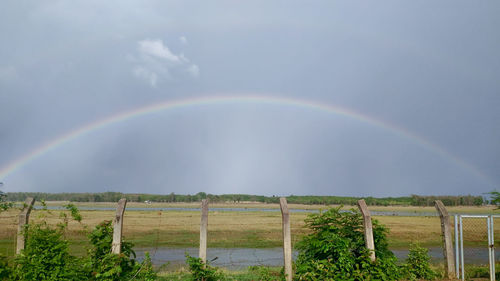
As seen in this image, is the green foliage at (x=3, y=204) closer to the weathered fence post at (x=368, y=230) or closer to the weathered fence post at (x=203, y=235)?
the weathered fence post at (x=203, y=235)

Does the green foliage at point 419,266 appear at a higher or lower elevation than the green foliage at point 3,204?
lower

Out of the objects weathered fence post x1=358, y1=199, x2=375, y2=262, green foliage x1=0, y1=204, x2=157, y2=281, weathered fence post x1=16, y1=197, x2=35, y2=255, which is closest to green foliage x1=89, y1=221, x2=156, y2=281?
green foliage x1=0, y1=204, x2=157, y2=281

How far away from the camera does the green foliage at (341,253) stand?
905 centimetres

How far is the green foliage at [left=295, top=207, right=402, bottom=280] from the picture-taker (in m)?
9.05

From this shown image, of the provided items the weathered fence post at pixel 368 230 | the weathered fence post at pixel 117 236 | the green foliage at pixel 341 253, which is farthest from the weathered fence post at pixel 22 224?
→ the weathered fence post at pixel 368 230

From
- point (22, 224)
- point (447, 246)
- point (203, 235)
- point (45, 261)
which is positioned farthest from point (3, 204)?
point (447, 246)

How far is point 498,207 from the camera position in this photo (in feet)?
40.1

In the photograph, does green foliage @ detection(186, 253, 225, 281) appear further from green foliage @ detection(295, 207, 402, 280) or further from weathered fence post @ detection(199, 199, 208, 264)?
green foliage @ detection(295, 207, 402, 280)

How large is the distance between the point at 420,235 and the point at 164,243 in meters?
22.7

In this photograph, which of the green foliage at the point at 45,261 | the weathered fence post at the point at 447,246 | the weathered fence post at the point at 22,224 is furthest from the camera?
the weathered fence post at the point at 447,246

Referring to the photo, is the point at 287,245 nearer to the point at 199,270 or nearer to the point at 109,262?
the point at 199,270

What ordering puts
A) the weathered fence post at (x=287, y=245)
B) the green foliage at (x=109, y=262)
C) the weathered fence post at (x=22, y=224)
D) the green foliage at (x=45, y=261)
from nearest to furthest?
the green foliage at (x=45, y=261)
the green foliage at (x=109, y=262)
the weathered fence post at (x=22, y=224)
the weathered fence post at (x=287, y=245)

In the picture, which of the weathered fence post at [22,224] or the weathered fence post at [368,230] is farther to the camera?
the weathered fence post at [368,230]

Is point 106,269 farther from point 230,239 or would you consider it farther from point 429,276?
point 230,239
